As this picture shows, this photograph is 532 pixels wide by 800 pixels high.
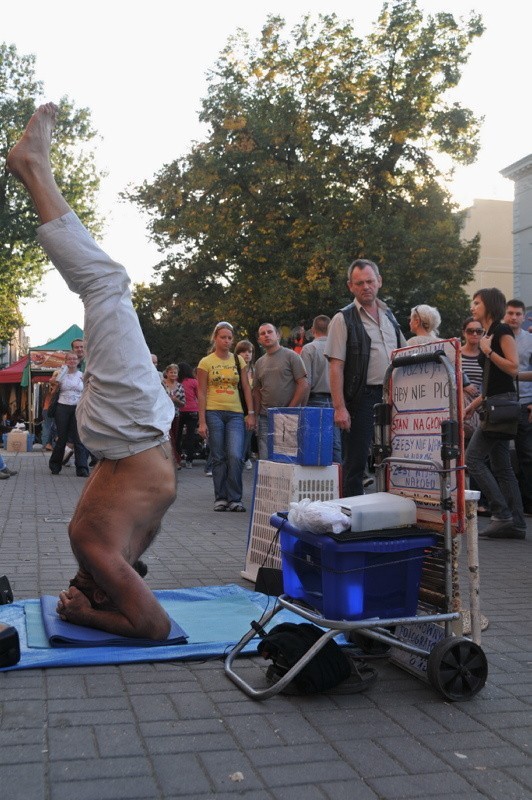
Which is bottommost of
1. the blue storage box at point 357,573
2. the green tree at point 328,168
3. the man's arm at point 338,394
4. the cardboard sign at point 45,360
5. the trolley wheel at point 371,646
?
the trolley wheel at point 371,646

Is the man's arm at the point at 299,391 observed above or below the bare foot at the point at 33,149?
below

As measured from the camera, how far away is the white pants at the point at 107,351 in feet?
15.0

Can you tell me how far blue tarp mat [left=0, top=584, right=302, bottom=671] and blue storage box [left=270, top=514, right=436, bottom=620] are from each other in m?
0.67

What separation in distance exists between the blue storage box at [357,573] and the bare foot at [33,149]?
2.09m

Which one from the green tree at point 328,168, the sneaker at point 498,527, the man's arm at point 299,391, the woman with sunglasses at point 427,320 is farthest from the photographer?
the green tree at point 328,168

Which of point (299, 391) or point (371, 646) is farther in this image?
point (299, 391)

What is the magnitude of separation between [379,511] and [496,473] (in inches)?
214

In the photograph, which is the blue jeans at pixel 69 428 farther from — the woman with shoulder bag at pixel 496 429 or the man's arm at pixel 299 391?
the woman with shoulder bag at pixel 496 429

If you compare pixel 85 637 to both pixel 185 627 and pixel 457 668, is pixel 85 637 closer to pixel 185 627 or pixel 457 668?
pixel 185 627

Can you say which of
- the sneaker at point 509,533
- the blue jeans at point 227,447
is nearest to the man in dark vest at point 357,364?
the sneaker at point 509,533

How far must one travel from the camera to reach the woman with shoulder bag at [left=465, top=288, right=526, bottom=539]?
345 inches

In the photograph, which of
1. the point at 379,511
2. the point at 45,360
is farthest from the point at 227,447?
the point at 45,360

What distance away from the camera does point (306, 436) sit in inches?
243

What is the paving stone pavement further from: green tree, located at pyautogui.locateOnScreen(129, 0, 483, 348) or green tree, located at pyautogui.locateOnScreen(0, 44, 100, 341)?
green tree, located at pyautogui.locateOnScreen(0, 44, 100, 341)
